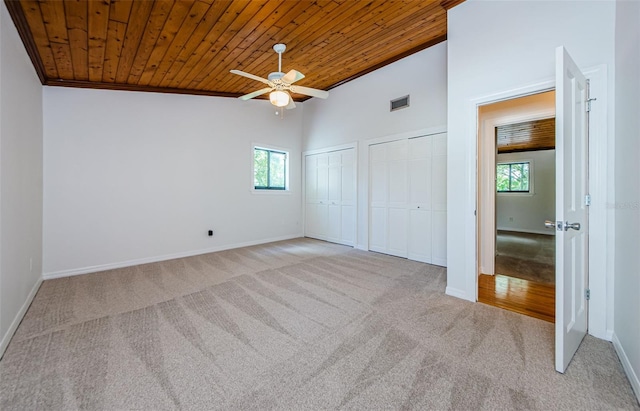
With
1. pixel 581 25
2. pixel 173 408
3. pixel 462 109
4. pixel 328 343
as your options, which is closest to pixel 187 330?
pixel 173 408

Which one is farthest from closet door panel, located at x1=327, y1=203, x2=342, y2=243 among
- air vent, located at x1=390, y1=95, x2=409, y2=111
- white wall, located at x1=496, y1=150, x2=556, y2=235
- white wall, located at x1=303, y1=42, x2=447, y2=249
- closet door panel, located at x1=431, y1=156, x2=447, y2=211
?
white wall, located at x1=496, y1=150, x2=556, y2=235

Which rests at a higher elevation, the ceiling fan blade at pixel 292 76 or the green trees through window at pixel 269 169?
the ceiling fan blade at pixel 292 76

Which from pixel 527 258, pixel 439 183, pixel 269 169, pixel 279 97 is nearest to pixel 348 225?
pixel 439 183

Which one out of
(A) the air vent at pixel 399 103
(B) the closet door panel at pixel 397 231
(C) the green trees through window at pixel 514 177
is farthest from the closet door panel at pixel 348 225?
(C) the green trees through window at pixel 514 177

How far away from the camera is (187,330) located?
2.18 m

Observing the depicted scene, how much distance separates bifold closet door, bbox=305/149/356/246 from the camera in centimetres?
540

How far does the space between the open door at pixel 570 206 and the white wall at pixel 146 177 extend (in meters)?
4.84

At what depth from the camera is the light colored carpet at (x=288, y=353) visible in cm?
146

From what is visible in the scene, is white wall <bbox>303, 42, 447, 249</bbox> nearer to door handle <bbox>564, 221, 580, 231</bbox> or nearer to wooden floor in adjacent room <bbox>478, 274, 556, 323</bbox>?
wooden floor in adjacent room <bbox>478, 274, 556, 323</bbox>

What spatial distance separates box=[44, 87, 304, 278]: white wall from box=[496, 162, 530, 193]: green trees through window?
7.71 meters

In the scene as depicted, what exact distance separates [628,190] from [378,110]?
360 centimetres

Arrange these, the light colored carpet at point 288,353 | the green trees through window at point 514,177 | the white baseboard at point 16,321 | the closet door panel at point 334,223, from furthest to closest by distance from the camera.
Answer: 1. the green trees through window at point 514,177
2. the closet door panel at point 334,223
3. the white baseboard at point 16,321
4. the light colored carpet at point 288,353

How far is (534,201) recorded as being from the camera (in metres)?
8.08

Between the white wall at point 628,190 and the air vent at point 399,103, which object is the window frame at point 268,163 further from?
the white wall at point 628,190
